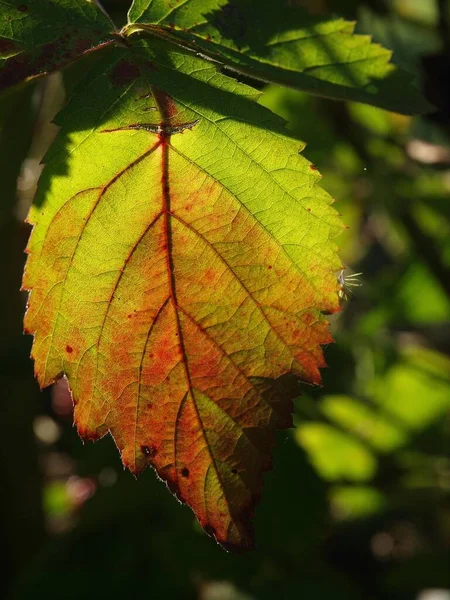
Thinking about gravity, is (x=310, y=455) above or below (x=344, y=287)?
below

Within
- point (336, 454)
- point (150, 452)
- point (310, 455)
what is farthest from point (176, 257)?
point (336, 454)

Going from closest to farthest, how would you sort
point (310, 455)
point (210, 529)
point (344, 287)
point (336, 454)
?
1. point (210, 529)
2. point (344, 287)
3. point (310, 455)
4. point (336, 454)

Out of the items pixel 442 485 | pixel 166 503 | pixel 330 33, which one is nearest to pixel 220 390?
pixel 330 33

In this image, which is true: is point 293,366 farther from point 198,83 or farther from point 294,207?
point 198,83

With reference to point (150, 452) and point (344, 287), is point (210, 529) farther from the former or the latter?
point (344, 287)

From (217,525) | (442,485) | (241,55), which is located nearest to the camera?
(217,525)
